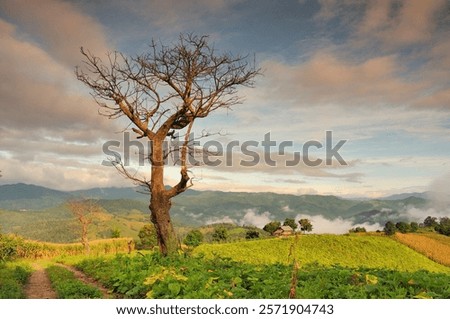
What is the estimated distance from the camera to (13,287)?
13484mm

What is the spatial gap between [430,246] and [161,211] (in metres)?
31.0

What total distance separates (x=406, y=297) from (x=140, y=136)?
10.5m

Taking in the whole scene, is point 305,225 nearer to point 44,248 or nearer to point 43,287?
point 44,248

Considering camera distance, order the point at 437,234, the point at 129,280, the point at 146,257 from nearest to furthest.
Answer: the point at 129,280 → the point at 146,257 → the point at 437,234

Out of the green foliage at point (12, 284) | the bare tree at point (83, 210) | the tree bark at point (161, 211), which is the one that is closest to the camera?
the green foliage at point (12, 284)

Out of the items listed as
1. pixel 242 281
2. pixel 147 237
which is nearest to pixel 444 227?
pixel 147 237

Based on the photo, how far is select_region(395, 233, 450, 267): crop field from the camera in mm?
35203

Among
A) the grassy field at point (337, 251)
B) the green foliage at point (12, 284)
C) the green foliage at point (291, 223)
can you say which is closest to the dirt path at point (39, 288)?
the green foliage at point (12, 284)

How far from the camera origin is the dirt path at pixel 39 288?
12683 millimetres

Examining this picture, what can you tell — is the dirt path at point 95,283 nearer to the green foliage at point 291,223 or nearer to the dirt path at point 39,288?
the dirt path at point 39,288

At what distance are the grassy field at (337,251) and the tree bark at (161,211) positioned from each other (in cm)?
1464
